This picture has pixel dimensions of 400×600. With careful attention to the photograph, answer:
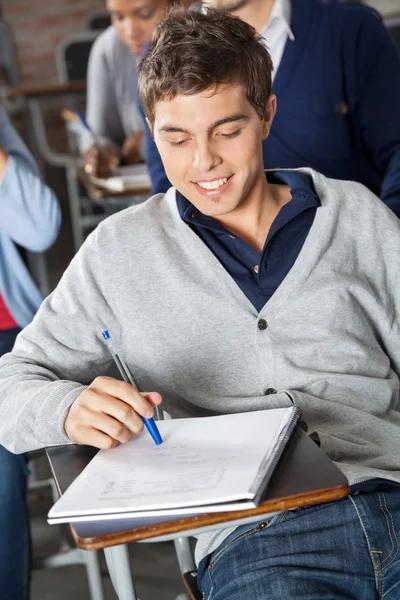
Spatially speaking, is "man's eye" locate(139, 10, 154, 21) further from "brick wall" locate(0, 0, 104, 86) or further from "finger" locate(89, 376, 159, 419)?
"brick wall" locate(0, 0, 104, 86)

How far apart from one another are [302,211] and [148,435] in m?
0.50

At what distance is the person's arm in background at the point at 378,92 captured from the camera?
198cm

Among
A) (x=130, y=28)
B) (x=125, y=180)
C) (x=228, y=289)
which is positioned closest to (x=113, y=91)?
(x=130, y=28)

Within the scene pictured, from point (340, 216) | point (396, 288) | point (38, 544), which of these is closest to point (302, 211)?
point (340, 216)

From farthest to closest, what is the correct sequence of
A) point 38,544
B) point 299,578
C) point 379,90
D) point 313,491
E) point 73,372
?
point 38,544 < point 379,90 < point 73,372 < point 299,578 < point 313,491

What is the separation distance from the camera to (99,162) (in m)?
3.09

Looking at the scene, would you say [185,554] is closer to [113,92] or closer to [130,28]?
[130,28]

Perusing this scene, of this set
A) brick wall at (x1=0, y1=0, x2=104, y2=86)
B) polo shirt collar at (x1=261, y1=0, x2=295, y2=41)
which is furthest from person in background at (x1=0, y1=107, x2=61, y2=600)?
brick wall at (x1=0, y1=0, x2=104, y2=86)

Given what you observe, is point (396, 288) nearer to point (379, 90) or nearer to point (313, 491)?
point (313, 491)

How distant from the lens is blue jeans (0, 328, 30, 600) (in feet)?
4.88

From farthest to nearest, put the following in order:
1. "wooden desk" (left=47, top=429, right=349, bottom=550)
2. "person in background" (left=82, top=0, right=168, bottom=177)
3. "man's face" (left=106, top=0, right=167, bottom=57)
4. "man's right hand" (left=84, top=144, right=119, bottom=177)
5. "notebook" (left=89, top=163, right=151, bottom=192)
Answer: "person in background" (left=82, top=0, right=168, bottom=177)
"man's face" (left=106, top=0, right=167, bottom=57)
"man's right hand" (left=84, top=144, right=119, bottom=177)
"notebook" (left=89, top=163, right=151, bottom=192)
"wooden desk" (left=47, top=429, right=349, bottom=550)

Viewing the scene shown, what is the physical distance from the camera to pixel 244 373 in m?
1.40

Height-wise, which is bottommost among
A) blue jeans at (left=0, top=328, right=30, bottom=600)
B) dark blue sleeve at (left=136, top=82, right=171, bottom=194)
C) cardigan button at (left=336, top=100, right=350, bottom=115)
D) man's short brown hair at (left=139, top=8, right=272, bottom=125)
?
blue jeans at (left=0, top=328, right=30, bottom=600)

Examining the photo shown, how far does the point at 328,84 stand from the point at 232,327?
2.84ft
